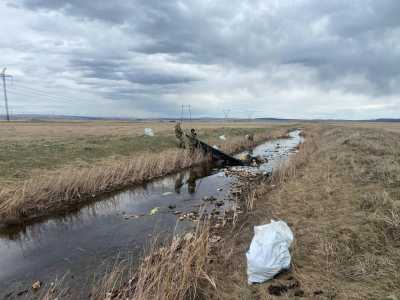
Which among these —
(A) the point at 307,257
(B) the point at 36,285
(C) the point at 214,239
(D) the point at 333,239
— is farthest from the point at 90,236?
(D) the point at 333,239

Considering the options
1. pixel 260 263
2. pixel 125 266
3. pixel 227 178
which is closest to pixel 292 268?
pixel 260 263

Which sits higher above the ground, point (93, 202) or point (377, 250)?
point (377, 250)

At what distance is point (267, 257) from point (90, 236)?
642cm

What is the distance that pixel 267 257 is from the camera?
5.12 m

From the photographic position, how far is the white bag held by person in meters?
5.09

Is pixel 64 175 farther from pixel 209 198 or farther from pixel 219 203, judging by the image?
pixel 219 203

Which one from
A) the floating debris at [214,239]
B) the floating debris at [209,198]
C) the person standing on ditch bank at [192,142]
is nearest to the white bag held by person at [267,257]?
the floating debris at [214,239]

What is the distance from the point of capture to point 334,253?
579cm

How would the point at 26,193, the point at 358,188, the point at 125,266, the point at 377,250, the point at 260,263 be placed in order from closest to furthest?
the point at 260,263, the point at 377,250, the point at 125,266, the point at 358,188, the point at 26,193

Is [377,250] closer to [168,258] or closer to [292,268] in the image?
[292,268]

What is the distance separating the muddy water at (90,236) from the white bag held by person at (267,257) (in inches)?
139

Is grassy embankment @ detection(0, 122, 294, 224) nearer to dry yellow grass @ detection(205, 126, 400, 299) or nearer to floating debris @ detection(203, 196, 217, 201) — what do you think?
floating debris @ detection(203, 196, 217, 201)

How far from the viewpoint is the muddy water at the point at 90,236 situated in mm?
6957

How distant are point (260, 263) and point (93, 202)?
31.0 ft
